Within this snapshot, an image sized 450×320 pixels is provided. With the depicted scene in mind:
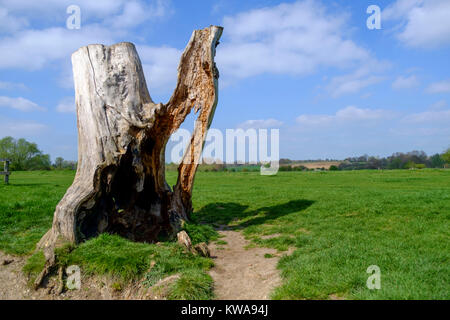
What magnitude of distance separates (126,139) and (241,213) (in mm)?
6667

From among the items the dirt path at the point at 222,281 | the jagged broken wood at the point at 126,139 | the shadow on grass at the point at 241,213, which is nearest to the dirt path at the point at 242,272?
the dirt path at the point at 222,281

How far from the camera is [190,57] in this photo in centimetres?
1030

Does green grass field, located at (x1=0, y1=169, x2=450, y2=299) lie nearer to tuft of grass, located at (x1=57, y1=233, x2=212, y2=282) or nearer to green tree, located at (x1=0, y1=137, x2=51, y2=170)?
tuft of grass, located at (x1=57, y1=233, x2=212, y2=282)

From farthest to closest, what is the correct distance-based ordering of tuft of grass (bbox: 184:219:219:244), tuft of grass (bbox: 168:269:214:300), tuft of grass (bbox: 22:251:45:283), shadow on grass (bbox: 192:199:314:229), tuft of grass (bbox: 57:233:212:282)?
shadow on grass (bbox: 192:199:314:229)
tuft of grass (bbox: 184:219:219:244)
tuft of grass (bbox: 22:251:45:283)
tuft of grass (bbox: 57:233:212:282)
tuft of grass (bbox: 168:269:214:300)

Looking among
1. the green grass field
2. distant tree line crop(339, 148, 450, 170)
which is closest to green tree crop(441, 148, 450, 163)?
distant tree line crop(339, 148, 450, 170)

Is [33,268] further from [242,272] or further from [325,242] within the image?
[325,242]

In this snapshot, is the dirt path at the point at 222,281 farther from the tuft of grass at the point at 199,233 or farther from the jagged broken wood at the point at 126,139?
the tuft of grass at the point at 199,233

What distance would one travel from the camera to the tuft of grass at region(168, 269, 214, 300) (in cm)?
543

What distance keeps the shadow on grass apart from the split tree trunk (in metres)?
2.38

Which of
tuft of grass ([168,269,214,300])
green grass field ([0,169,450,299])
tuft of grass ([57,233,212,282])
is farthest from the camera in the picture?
tuft of grass ([57,233,212,282])

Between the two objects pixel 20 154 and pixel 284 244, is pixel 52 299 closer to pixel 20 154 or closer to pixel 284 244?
pixel 284 244
